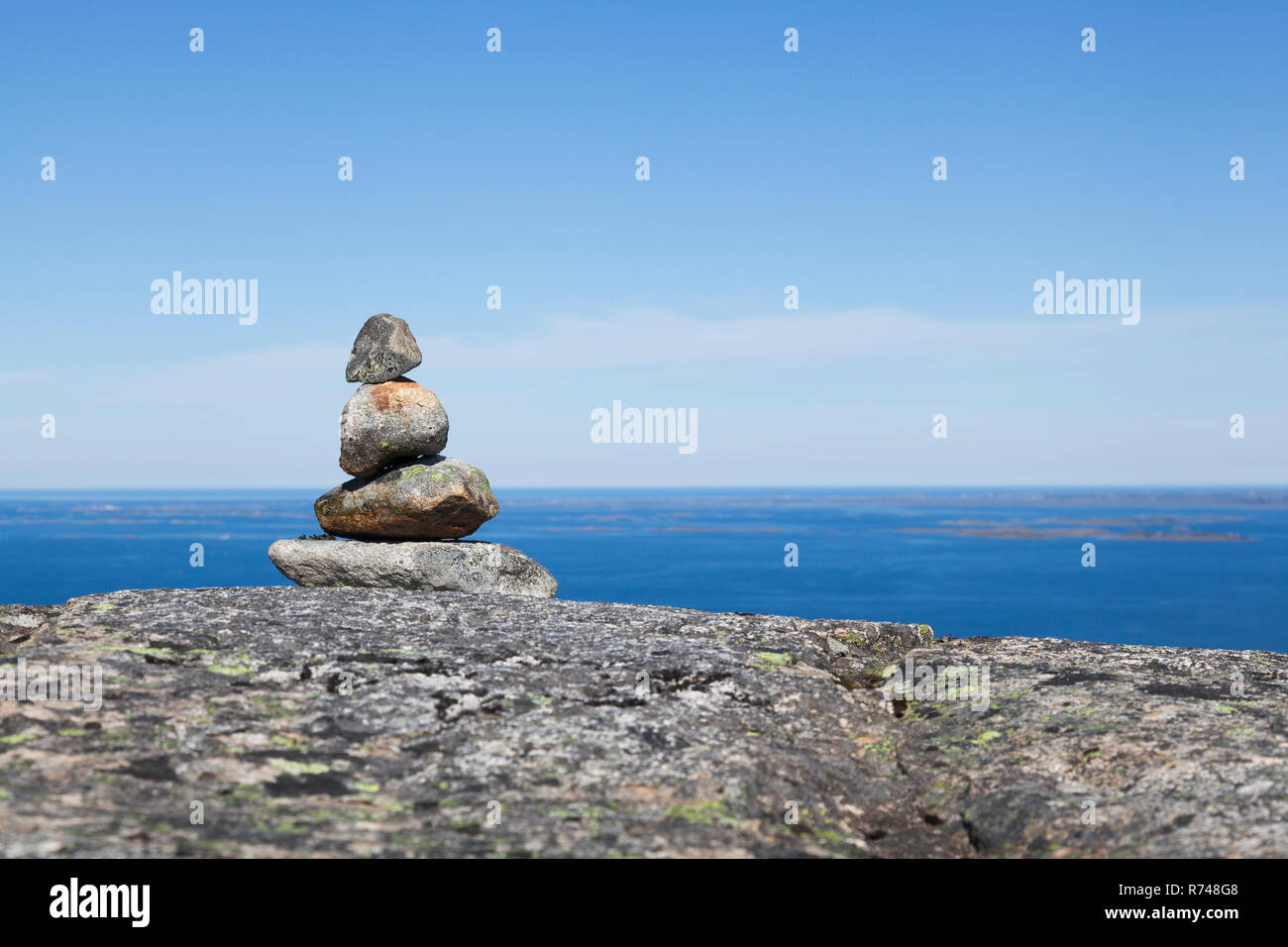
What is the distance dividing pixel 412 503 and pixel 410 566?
1.34 metres

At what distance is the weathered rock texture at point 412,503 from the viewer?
17984 millimetres

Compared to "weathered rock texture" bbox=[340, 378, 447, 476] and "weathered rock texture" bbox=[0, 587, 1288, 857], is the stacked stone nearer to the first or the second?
"weathered rock texture" bbox=[340, 378, 447, 476]

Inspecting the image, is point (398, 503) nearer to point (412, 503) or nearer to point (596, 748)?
point (412, 503)

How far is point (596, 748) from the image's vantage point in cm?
765

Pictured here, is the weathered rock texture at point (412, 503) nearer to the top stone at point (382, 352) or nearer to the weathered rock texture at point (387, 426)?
the weathered rock texture at point (387, 426)

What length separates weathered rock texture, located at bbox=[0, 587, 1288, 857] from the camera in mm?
6211

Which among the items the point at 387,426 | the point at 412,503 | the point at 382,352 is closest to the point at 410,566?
the point at 412,503

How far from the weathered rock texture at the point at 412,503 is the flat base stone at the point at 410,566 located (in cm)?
40

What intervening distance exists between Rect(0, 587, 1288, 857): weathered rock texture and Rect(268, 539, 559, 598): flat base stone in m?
5.83

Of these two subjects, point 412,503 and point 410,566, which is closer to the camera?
point 410,566

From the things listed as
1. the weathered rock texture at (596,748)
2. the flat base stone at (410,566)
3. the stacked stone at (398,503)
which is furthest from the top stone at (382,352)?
the weathered rock texture at (596,748)

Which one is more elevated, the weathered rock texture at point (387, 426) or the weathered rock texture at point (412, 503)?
the weathered rock texture at point (387, 426)

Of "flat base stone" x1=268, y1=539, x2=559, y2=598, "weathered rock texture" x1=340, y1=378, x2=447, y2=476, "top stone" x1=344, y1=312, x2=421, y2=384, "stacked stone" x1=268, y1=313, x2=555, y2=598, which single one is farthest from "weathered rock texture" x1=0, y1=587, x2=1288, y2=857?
"top stone" x1=344, y1=312, x2=421, y2=384
